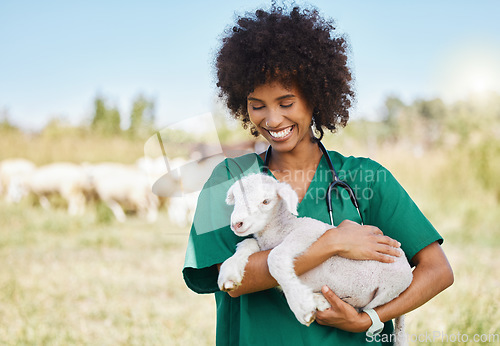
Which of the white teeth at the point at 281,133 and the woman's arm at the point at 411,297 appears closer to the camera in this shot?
the woman's arm at the point at 411,297

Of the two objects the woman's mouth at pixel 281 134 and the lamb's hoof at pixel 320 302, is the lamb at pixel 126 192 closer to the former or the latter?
the woman's mouth at pixel 281 134

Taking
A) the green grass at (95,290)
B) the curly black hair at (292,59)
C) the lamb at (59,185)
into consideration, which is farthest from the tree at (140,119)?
the curly black hair at (292,59)

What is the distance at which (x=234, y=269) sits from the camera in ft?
5.38

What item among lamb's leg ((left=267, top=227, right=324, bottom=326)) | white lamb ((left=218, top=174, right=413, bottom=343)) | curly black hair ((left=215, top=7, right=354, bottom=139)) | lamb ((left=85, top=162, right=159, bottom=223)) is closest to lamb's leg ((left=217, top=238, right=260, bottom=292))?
white lamb ((left=218, top=174, right=413, bottom=343))

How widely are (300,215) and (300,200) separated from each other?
90 mm

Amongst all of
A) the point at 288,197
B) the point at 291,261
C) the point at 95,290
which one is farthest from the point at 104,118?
the point at 291,261

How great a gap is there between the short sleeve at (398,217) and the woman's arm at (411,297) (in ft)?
0.16

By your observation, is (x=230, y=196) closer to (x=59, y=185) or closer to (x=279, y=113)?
(x=279, y=113)

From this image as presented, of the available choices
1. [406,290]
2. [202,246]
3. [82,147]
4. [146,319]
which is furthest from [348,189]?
[82,147]

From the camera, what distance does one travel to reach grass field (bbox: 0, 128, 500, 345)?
4.26 m

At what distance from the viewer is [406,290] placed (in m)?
1.74

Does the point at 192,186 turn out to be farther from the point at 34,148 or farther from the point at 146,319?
the point at 34,148

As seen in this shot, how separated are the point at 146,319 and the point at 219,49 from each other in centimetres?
337

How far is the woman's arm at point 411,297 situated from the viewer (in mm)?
1626
